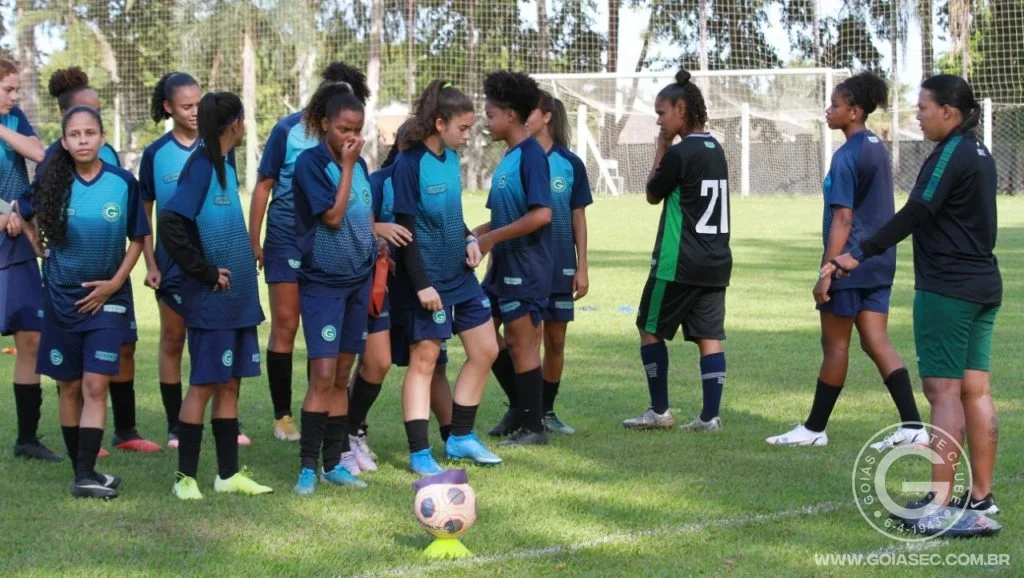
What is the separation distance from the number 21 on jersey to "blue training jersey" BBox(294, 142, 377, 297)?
2.29m

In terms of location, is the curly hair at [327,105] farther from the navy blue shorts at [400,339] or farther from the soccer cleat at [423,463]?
the soccer cleat at [423,463]

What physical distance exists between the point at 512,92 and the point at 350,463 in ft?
6.85

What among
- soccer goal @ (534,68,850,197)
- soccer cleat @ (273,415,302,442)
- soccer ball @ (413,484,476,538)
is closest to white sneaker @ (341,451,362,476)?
soccer cleat @ (273,415,302,442)

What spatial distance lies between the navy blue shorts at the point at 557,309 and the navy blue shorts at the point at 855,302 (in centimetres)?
144

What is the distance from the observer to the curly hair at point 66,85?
22.8 feet

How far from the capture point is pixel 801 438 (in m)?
6.89

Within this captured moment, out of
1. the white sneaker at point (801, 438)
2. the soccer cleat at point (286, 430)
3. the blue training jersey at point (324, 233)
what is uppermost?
the blue training jersey at point (324, 233)

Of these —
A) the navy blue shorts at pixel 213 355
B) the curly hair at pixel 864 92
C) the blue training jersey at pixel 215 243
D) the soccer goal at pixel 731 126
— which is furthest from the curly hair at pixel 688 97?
the soccer goal at pixel 731 126

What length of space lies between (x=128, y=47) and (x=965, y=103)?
43.0 m

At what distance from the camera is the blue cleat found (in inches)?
228

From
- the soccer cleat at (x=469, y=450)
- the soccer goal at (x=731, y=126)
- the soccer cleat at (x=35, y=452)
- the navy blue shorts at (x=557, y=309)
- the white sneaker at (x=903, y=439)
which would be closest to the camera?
the soccer cleat at (x=469, y=450)

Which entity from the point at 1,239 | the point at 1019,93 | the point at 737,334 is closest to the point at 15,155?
the point at 1,239

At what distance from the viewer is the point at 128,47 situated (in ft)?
147

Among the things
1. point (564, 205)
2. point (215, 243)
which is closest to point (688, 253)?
point (564, 205)
